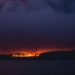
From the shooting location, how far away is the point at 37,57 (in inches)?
5123

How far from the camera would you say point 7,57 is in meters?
116

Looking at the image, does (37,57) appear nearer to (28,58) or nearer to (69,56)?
(28,58)

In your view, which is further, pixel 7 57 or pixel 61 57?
pixel 61 57

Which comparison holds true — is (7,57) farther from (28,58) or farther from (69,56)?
(69,56)

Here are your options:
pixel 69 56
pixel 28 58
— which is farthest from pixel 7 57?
pixel 69 56

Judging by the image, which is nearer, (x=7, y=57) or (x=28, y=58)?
(x=7, y=57)

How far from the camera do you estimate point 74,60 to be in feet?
431

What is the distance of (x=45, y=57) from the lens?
416ft

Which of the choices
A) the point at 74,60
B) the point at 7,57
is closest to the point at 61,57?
the point at 74,60

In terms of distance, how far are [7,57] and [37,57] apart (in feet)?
58.7

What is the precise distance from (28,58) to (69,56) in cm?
1666

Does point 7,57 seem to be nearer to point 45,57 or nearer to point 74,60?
point 45,57

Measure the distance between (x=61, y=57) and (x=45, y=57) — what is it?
8.51 m

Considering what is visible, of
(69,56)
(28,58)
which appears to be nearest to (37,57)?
(28,58)
